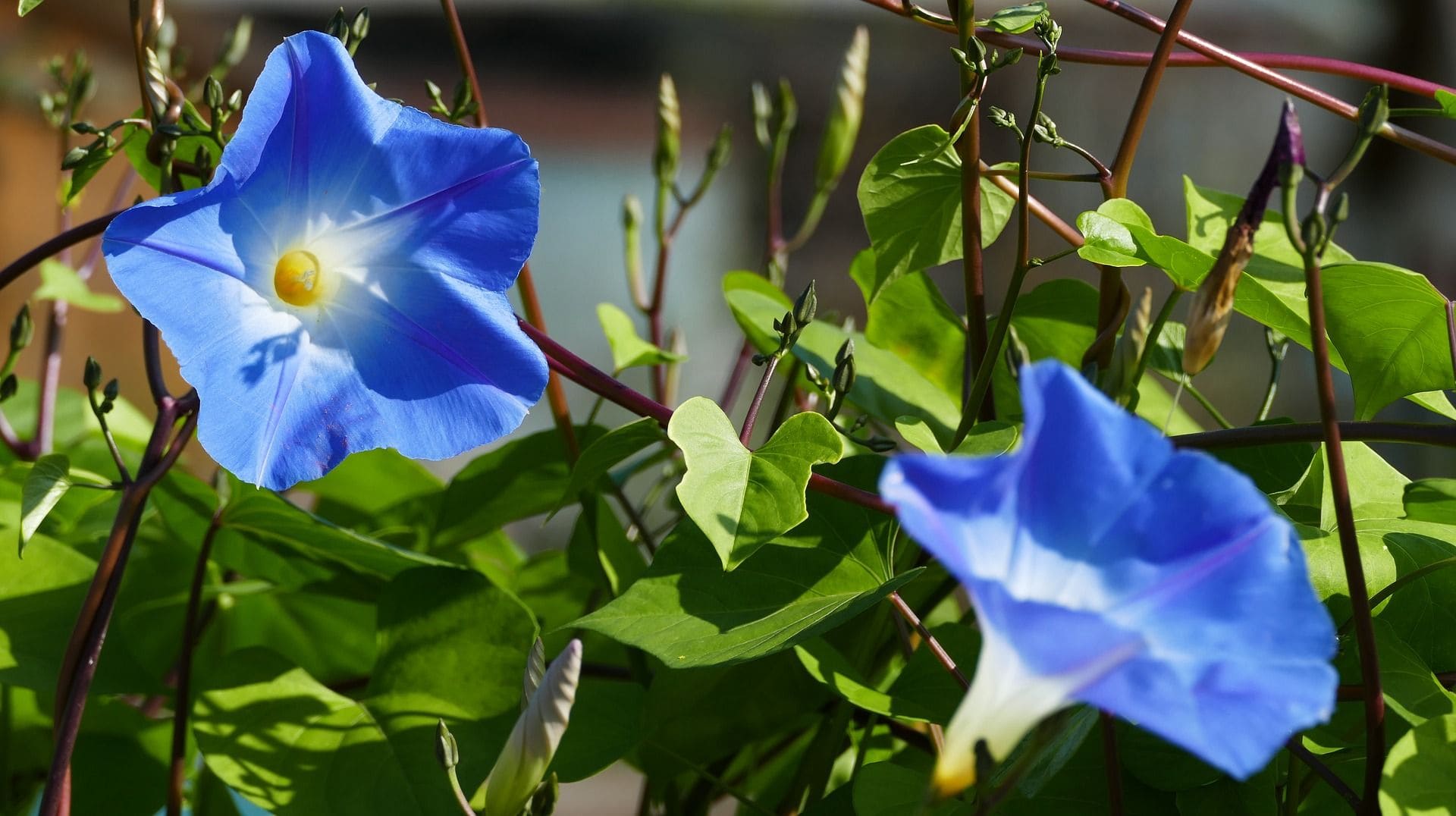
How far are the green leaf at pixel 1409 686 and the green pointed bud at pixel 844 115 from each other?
361 mm

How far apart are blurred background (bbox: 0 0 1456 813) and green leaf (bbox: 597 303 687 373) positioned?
2327 millimetres

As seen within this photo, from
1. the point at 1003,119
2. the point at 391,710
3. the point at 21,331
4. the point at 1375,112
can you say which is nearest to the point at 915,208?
the point at 1003,119

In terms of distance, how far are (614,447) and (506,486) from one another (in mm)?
170

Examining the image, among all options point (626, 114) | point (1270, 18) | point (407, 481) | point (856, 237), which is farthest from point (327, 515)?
point (1270, 18)

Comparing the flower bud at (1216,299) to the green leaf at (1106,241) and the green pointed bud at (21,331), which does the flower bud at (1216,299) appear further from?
the green pointed bud at (21,331)

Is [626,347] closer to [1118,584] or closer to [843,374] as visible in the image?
[843,374]

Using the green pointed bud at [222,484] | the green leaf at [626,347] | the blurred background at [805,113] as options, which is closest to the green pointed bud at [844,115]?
the green leaf at [626,347]

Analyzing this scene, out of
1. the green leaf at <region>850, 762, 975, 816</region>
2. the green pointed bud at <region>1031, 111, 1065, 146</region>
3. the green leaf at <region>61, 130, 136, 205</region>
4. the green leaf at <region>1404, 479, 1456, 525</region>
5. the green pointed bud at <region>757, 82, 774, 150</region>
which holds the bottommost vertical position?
the green leaf at <region>850, 762, 975, 816</region>

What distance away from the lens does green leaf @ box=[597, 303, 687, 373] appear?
1.85 ft

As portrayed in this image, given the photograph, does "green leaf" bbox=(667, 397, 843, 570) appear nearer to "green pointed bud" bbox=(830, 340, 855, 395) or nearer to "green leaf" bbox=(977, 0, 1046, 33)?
"green pointed bud" bbox=(830, 340, 855, 395)

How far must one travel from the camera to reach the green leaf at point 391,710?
1.39 feet

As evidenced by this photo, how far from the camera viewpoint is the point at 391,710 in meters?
0.46

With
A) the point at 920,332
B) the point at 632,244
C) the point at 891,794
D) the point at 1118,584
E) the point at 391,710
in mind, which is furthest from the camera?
the point at 632,244

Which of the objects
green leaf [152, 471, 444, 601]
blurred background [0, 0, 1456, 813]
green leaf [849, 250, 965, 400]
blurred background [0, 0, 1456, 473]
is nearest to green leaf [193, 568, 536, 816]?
green leaf [152, 471, 444, 601]
